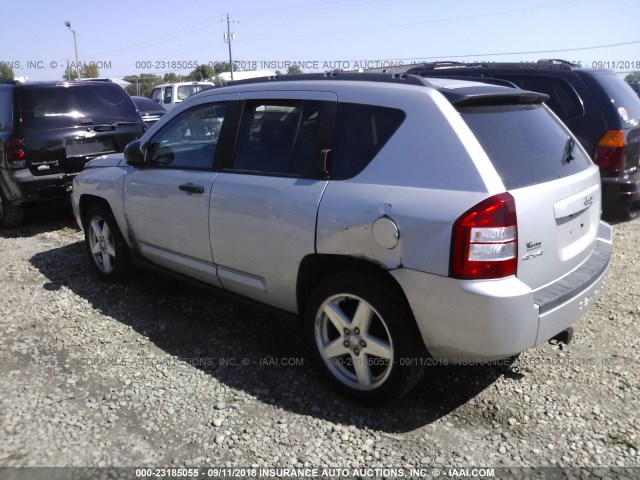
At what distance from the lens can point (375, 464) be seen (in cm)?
273

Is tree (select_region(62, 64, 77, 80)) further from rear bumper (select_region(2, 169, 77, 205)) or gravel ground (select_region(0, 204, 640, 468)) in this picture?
gravel ground (select_region(0, 204, 640, 468))

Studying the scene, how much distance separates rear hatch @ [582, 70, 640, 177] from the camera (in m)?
5.33

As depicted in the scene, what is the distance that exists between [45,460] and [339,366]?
1614 millimetres

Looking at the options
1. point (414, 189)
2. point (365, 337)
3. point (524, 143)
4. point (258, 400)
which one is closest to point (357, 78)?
point (414, 189)

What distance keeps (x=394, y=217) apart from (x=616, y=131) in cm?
365

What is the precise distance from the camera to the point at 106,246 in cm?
507

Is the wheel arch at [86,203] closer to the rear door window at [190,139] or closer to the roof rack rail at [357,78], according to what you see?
the rear door window at [190,139]

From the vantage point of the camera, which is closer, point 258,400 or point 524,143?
point 524,143

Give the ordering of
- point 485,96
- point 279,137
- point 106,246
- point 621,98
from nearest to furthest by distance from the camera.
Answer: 1. point 485,96
2. point 279,137
3. point 106,246
4. point 621,98

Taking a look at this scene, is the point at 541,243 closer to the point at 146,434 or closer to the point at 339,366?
the point at 339,366

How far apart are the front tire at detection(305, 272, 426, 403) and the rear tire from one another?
544 cm

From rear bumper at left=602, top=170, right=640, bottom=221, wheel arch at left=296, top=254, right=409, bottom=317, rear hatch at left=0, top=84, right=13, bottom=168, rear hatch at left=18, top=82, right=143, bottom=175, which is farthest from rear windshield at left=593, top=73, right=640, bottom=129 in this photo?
rear hatch at left=0, top=84, right=13, bottom=168

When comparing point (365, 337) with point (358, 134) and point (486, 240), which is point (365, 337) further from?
point (358, 134)

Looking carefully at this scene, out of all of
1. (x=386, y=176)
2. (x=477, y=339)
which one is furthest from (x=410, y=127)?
(x=477, y=339)
